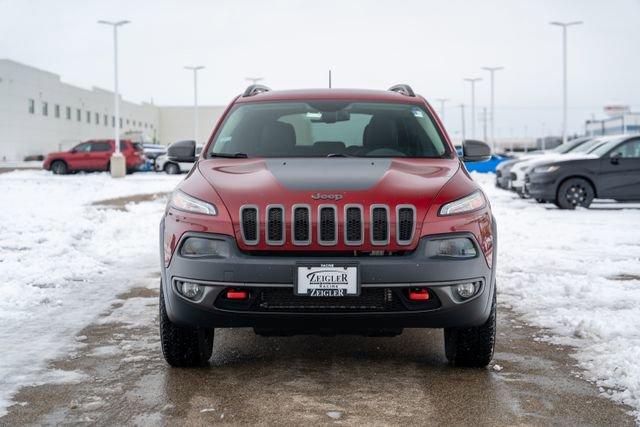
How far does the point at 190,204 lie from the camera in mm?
4383

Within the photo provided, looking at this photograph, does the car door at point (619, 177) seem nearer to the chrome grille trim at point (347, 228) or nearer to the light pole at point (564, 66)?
the chrome grille trim at point (347, 228)

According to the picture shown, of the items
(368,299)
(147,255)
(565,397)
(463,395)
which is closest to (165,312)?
(368,299)

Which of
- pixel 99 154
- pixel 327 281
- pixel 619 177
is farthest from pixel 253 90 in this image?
pixel 99 154

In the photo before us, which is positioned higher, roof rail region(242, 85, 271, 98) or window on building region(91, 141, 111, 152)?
window on building region(91, 141, 111, 152)

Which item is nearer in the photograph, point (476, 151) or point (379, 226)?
point (379, 226)

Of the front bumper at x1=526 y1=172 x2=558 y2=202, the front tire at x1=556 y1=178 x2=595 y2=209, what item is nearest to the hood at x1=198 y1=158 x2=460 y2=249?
the front bumper at x1=526 y1=172 x2=558 y2=202

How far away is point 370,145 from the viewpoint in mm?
5410

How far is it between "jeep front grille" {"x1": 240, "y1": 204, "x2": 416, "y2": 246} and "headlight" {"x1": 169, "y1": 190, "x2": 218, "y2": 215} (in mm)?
212

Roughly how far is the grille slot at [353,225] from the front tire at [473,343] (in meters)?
0.90

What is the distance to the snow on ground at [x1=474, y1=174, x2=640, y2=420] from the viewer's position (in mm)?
4645

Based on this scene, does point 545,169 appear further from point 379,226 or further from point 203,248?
point 203,248

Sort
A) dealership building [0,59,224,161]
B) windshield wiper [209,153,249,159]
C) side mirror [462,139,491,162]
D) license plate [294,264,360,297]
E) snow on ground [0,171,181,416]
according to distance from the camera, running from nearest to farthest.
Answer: license plate [294,264,360,297], snow on ground [0,171,181,416], windshield wiper [209,153,249,159], side mirror [462,139,491,162], dealership building [0,59,224,161]

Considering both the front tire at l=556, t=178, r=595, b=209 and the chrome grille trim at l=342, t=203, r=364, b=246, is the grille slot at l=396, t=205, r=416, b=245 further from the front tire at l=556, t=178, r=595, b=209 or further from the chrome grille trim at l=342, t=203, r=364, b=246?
the front tire at l=556, t=178, r=595, b=209

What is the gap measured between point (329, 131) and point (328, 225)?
1587 millimetres
